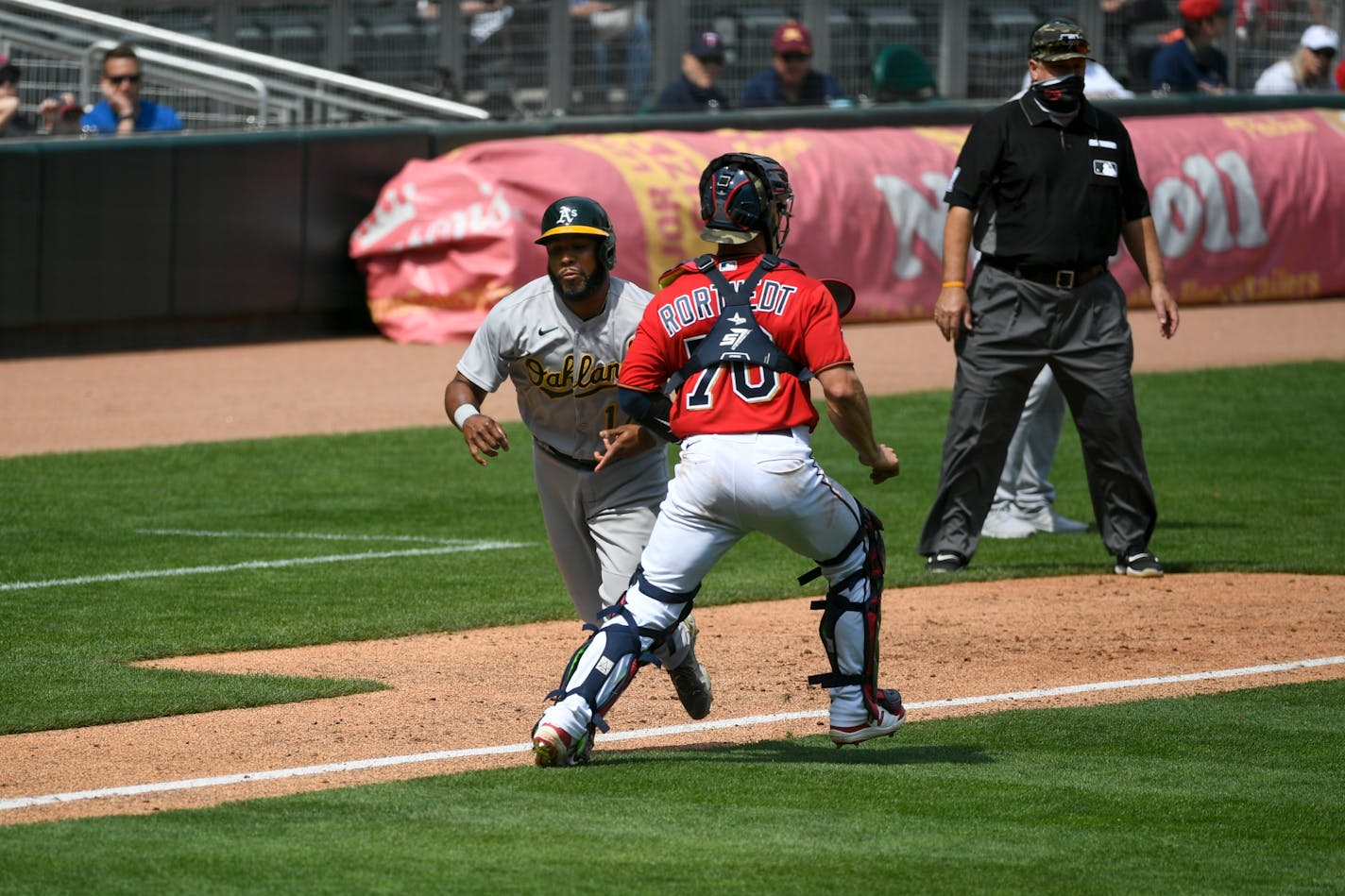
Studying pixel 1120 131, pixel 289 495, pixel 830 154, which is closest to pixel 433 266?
pixel 830 154

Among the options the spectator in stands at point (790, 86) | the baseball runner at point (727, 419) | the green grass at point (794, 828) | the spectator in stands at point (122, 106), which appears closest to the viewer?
Result: the green grass at point (794, 828)

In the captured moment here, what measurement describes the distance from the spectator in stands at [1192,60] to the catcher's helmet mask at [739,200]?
15.5 metres

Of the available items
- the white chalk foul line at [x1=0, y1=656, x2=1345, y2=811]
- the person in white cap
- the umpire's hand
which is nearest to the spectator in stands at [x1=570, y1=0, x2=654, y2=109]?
the person in white cap

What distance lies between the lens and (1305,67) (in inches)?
842

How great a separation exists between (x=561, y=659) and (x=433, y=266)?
9657 mm

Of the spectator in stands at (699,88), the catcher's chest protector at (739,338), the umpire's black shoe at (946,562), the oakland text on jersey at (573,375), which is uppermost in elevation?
the spectator in stands at (699,88)

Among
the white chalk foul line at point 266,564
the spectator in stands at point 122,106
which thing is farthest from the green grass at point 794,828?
the spectator in stands at point 122,106

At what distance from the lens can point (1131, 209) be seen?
367 inches

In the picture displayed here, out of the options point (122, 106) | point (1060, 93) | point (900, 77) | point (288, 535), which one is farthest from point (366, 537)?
point (900, 77)

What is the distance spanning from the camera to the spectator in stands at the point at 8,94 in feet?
52.1

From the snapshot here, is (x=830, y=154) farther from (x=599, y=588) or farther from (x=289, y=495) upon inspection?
(x=599, y=588)

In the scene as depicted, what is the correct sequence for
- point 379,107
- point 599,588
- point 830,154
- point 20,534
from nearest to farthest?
point 599,588
point 20,534
point 830,154
point 379,107

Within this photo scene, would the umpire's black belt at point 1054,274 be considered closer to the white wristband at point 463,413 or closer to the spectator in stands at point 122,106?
the white wristband at point 463,413

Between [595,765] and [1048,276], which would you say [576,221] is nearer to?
[595,765]
